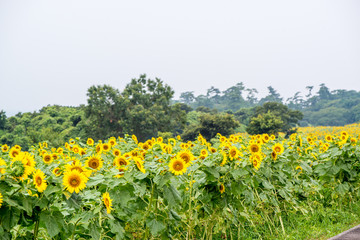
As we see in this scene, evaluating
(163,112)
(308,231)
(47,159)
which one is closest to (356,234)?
(308,231)

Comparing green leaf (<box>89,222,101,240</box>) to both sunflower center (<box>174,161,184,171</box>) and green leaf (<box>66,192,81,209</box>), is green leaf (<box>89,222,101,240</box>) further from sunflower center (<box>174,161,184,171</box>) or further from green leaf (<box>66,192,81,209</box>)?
sunflower center (<box>174,161,184,171</box>)

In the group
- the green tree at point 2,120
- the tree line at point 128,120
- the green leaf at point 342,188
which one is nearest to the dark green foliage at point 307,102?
the tree line at point 128,120

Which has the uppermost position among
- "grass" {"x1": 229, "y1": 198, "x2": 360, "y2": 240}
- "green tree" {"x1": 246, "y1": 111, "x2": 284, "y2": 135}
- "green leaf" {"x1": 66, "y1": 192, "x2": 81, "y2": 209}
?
"green tree" {"x1": 246, "y1": 111, "x2": 284, "y2": 135}

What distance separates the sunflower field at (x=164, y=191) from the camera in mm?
1879

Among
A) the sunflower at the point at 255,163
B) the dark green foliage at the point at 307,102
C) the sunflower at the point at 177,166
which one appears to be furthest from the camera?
the dark green foliage at the point at 307,102

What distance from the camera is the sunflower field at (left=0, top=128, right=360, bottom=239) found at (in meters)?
1.88

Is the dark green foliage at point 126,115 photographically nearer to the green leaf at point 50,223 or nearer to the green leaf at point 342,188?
the green leaf at point 342,188

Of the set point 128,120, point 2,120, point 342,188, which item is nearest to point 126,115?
point 128,120

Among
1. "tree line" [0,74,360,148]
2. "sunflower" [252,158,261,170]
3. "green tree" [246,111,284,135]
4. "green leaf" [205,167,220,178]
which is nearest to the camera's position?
"green leaf" [205,167,220,178]

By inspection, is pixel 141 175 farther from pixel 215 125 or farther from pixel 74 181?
pixel 215 125

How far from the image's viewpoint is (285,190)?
3.62m

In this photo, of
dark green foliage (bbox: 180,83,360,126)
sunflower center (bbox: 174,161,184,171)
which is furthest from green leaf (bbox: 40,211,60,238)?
dark green foliage (bbox: 180,83,360,126)

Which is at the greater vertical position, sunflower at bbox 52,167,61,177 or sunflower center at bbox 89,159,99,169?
sunflower center at bbox 89,159,99,169

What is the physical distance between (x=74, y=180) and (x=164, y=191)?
0.56 metres
